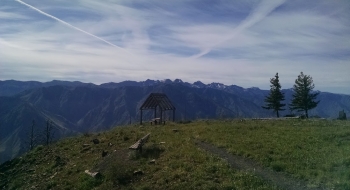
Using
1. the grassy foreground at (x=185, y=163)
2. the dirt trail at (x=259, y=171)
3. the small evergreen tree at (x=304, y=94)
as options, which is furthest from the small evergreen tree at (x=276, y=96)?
the dirt trail at (x=259, y=171)

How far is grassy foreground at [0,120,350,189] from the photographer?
574 inches

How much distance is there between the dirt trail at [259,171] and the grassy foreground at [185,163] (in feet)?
1.32

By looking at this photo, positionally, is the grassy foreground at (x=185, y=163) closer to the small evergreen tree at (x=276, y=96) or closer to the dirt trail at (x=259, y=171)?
the dirt trail at (x=259, y=171)

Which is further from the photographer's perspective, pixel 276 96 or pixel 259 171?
pixel 276 96

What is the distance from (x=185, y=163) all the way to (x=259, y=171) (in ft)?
14.5

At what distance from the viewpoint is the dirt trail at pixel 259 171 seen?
13370 millimetres

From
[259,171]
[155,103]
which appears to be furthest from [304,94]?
[259,171]

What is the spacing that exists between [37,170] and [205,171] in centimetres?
1658

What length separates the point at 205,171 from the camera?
52.2ft

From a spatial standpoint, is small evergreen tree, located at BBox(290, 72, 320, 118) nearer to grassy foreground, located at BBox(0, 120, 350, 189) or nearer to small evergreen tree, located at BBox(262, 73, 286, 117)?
small evergreen tree, located at BBox(262, 73, 286, 117)

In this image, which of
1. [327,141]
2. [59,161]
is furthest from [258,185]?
[59,161]

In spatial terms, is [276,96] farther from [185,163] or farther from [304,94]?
[185,163]

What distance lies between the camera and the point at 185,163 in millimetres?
17609

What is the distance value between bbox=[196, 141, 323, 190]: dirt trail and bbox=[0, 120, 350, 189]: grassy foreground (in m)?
0.40
